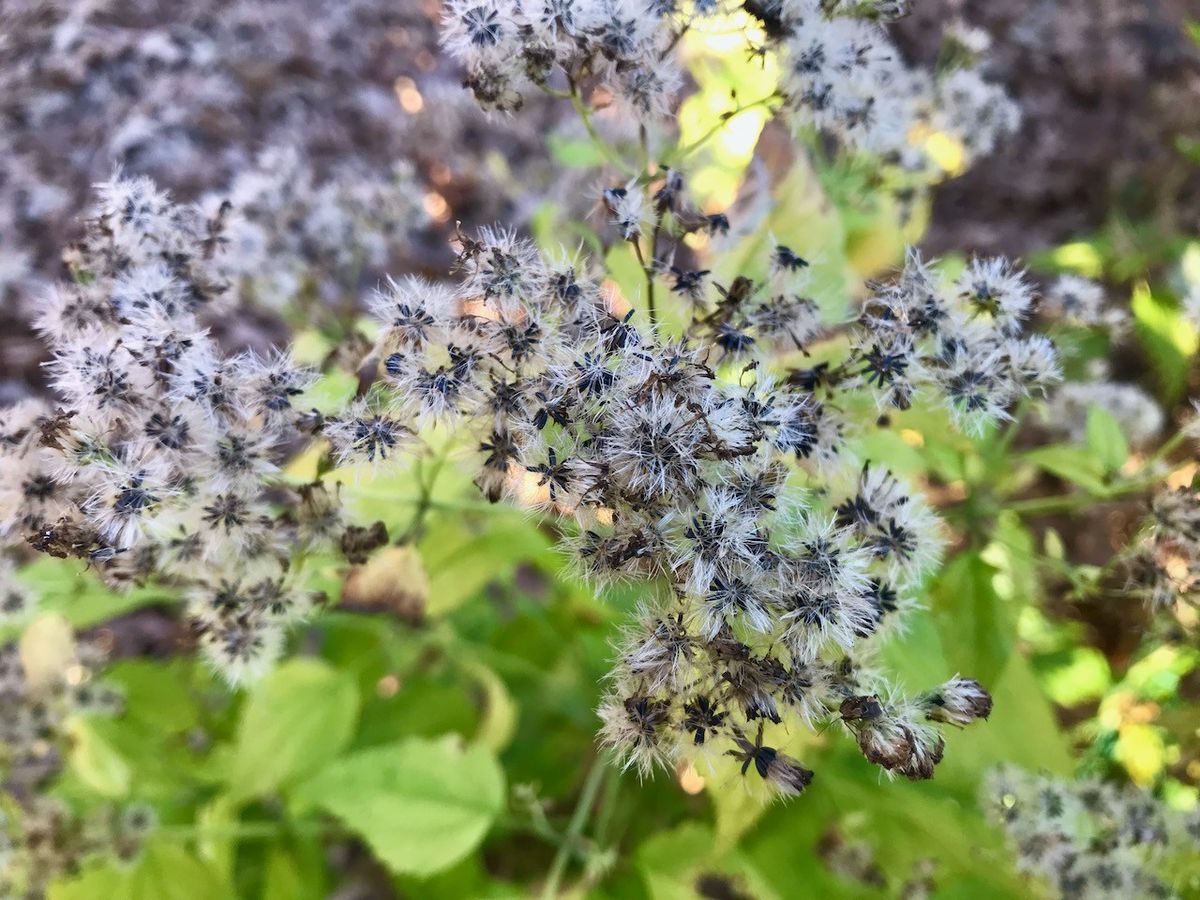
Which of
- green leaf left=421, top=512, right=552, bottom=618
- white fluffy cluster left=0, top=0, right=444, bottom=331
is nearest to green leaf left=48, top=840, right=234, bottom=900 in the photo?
green leaf left=421, top=512, right=552, bottom=618

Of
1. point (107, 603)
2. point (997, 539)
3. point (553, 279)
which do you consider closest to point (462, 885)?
point (107, 603)

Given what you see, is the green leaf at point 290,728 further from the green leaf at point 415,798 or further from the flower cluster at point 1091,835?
the flower cluster at point 1091,835

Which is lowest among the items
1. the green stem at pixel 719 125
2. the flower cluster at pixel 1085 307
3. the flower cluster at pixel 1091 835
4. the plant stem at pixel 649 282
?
the flower cluster at pixel 1091 835

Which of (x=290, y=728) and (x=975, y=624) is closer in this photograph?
(x=975, y=624)

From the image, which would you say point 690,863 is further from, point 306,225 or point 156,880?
point 306,225

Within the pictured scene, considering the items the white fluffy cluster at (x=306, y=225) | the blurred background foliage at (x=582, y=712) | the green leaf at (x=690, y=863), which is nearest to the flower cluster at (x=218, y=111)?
the white fluffy cluster at (x=306, y=225)

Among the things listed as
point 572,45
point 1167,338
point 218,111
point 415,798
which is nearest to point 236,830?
point 415,798

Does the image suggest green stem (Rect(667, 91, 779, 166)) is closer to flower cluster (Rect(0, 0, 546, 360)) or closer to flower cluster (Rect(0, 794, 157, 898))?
flower cluster (Rect(0, 0, 546, 360))
